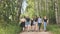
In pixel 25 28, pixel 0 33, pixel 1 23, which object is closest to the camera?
pixel 0 33

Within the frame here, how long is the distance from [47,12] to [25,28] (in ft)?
51.7

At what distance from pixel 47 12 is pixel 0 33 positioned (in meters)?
24.9

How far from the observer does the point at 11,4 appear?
84.9 ft

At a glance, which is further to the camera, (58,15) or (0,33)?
(58,15)

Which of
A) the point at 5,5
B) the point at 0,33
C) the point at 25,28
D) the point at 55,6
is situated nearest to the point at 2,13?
the point at 5,5

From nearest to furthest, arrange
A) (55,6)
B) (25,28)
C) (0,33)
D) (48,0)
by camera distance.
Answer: (0,33) < (25,28) < (55,6) < (48,0)

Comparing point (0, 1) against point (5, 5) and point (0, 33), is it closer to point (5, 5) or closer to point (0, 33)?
point (5, 5)

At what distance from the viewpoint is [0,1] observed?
2516 centimetres

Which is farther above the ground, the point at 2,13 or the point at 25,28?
the point at 2,13

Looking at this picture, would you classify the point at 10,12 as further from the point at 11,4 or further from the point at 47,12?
the point at 47,12

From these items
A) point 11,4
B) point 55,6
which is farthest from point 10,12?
point 55,6

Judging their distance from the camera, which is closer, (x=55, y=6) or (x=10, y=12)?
(x=10, y=12)

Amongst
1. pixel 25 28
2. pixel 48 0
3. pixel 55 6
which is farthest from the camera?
pixel 48 0

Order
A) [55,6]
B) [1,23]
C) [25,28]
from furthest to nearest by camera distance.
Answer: [55,6], [25,28], [1,23]
